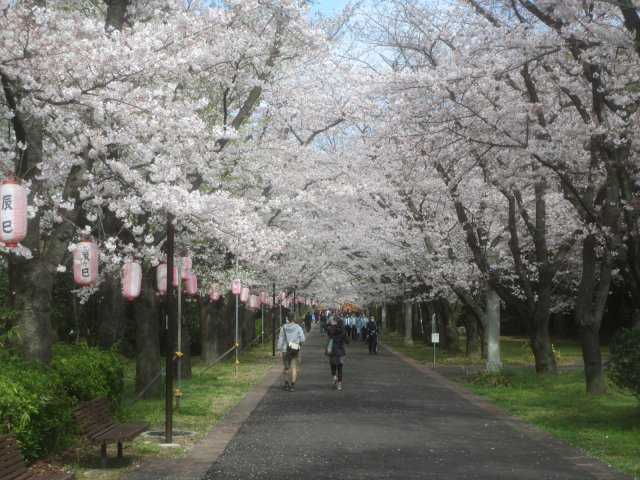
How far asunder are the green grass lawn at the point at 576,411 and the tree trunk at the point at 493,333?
1.99 feet

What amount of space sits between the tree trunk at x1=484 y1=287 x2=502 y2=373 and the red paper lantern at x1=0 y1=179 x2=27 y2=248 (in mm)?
18345

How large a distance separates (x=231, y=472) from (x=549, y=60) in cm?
878

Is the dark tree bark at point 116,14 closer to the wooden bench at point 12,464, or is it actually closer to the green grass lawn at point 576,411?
the wooden bench at point 12,464

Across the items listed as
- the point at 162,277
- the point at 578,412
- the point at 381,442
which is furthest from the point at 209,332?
the point at 381,442

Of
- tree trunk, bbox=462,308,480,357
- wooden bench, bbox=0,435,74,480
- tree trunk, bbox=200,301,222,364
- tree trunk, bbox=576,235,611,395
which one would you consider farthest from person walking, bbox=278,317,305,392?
tree trunk, bbox=462,308,480,357

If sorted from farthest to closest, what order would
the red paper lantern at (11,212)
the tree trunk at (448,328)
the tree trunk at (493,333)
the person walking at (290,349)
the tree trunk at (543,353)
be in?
1. the tree trunk at (448,328)
2. the tree trunk at (493,333)
3. the tree trunk at (543,353)
4. the person walking at (290,349)
5. the red paper lantern at (11,212)

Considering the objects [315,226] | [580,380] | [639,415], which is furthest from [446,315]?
[639,415]

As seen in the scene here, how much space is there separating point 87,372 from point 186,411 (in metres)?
4.21

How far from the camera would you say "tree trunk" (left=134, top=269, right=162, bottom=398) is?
18.1 metres

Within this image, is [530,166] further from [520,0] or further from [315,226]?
[315,226]

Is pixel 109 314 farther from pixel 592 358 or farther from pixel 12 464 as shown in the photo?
pixel 12 464

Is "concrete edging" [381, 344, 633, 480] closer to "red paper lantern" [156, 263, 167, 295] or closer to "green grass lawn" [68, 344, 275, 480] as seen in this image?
"green grass lawn" [68, 344, 275, 480]

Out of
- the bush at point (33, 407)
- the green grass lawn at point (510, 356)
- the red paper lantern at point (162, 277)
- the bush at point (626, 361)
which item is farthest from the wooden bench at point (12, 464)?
the green grass lawn at point (510, 356)

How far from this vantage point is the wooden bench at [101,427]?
9969 millimetres
